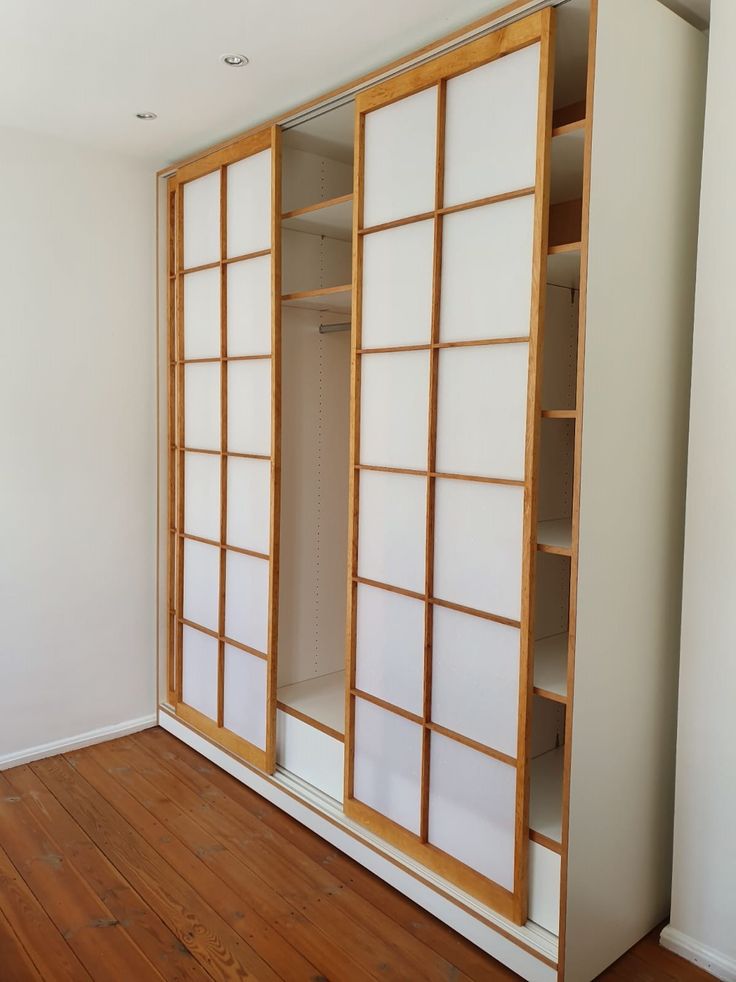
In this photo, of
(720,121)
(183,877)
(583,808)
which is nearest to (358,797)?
(183,877)

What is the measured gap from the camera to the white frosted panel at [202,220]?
3.07 metres

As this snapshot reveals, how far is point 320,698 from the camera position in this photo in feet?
9.85

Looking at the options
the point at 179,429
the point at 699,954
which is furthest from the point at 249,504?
the point at 699,954

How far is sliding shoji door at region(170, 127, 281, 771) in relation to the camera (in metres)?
2.85

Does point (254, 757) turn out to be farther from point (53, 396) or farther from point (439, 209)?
point (439, 209)

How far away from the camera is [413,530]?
7.54 ft

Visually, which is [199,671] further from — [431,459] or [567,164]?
[567,164]

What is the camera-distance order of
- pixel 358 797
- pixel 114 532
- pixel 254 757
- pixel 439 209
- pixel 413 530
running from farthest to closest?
pixel 114 532
pixel 254 757
pixel 358 797
pixel 413 530
pixel 439 209

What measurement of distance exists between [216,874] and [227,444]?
1.51 metres

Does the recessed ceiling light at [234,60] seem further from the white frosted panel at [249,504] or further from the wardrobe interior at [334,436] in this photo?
the white frosted panel at [249,504]

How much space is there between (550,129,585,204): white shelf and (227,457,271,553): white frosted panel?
52.4 inches

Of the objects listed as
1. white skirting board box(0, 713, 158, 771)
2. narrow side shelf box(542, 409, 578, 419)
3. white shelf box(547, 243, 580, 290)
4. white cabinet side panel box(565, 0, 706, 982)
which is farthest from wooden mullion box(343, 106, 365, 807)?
white skirting board box(0, 713, 158, 771)

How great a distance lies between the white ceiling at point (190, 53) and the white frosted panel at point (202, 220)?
22cm

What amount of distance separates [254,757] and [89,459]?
1.38m
